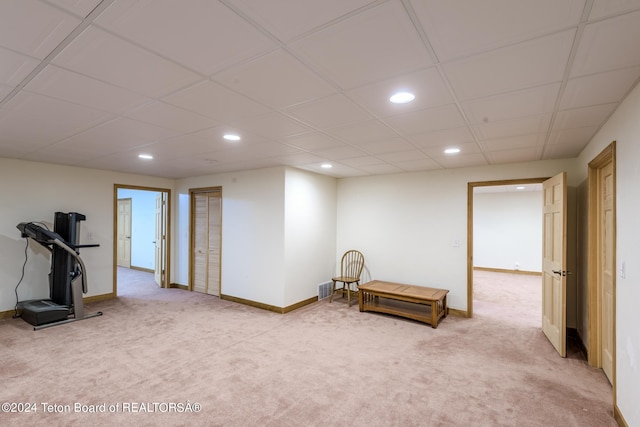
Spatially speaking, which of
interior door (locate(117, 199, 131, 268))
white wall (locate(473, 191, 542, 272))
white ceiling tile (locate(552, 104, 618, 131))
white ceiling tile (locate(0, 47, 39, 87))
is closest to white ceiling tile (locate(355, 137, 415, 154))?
white ceiling tile (locate(552, 104, 618, 131))

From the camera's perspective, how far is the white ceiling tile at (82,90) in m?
1.86

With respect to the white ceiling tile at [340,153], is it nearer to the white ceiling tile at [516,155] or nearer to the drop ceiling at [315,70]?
the drop ceiling at [315,70]

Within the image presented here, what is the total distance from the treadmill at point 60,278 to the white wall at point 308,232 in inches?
113

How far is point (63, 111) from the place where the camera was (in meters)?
2.44

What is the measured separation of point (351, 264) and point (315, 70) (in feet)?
14.9

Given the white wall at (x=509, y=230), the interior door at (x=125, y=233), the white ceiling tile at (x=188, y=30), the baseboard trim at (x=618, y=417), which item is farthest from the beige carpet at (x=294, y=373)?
the interior door at (x=125, y=233)

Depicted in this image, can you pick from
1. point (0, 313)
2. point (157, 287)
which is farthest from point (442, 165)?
point (0, 313)

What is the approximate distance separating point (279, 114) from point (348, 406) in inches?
91.3

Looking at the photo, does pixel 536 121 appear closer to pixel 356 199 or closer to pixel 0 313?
pixel 356 199

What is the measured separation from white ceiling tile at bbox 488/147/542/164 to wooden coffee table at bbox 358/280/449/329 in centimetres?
199

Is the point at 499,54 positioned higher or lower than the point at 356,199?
higher

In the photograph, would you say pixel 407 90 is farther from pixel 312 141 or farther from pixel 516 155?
pixel 516 155

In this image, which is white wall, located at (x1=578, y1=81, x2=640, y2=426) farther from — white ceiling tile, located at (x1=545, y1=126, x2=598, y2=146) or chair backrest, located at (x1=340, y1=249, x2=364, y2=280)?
chair backrest, located at (x1=340, y1=249, x2=364, y2=280)

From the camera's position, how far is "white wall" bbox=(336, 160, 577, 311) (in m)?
4.78
